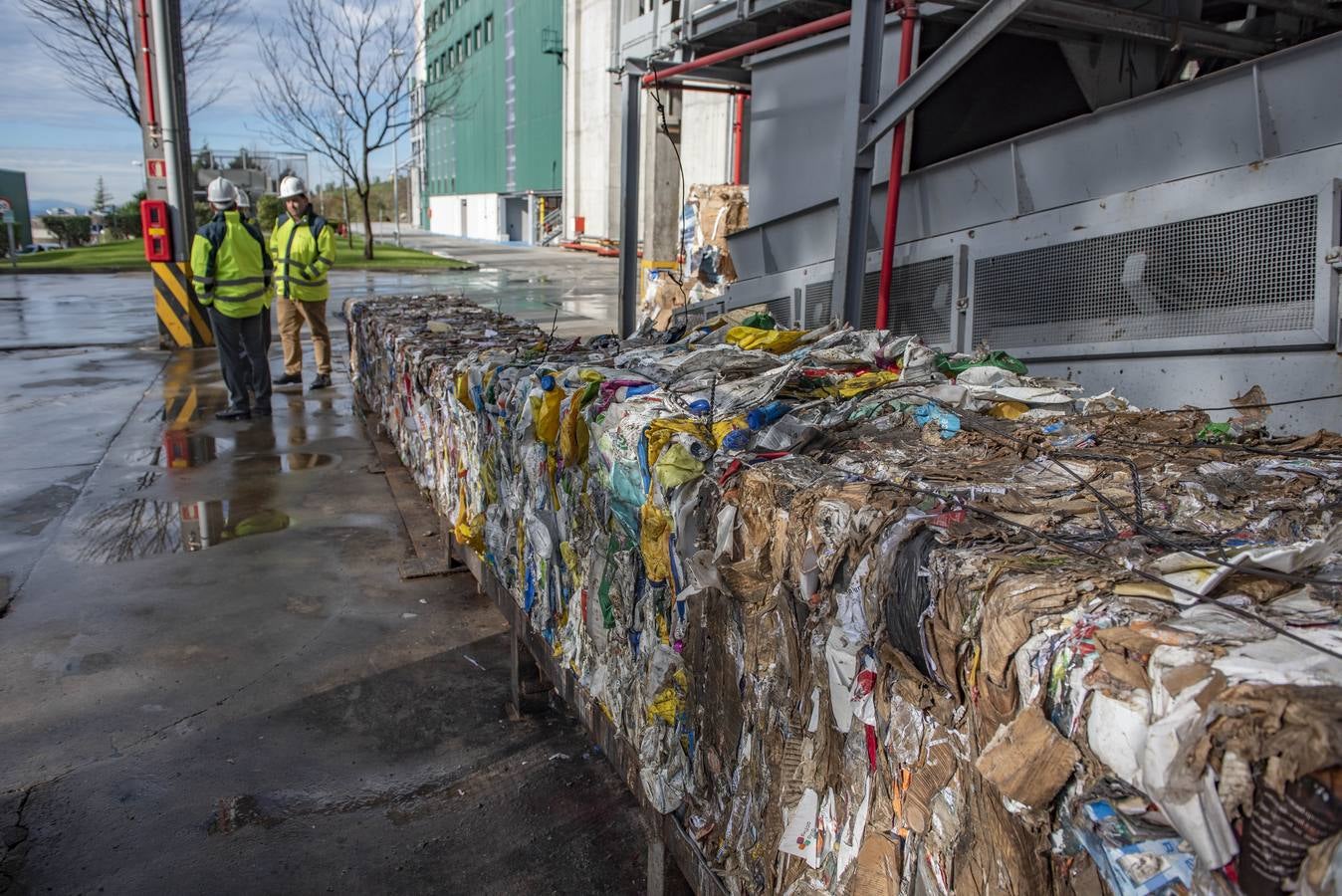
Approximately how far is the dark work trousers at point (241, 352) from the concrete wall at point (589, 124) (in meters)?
27.4

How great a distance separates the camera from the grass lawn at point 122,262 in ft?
79.2

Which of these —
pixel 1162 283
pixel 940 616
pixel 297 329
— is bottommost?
pixel 297 329

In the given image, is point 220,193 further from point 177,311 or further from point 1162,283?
point 1162,283

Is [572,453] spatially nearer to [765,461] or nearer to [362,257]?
[765,461]

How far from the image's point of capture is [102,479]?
693 centimetres

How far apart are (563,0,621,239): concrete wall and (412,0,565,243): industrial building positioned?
1.68 m

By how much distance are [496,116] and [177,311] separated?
4140 centimetres

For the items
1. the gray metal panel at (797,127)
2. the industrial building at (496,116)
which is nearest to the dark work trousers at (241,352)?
the gray metal panel at (797,127)

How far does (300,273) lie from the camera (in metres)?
9.85

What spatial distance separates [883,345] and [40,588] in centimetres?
436

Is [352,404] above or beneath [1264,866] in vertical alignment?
beneath

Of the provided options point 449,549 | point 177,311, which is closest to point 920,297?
point 449,549

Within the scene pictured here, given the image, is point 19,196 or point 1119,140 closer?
point 1119,140

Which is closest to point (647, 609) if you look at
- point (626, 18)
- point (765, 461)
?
point (765, 461)
